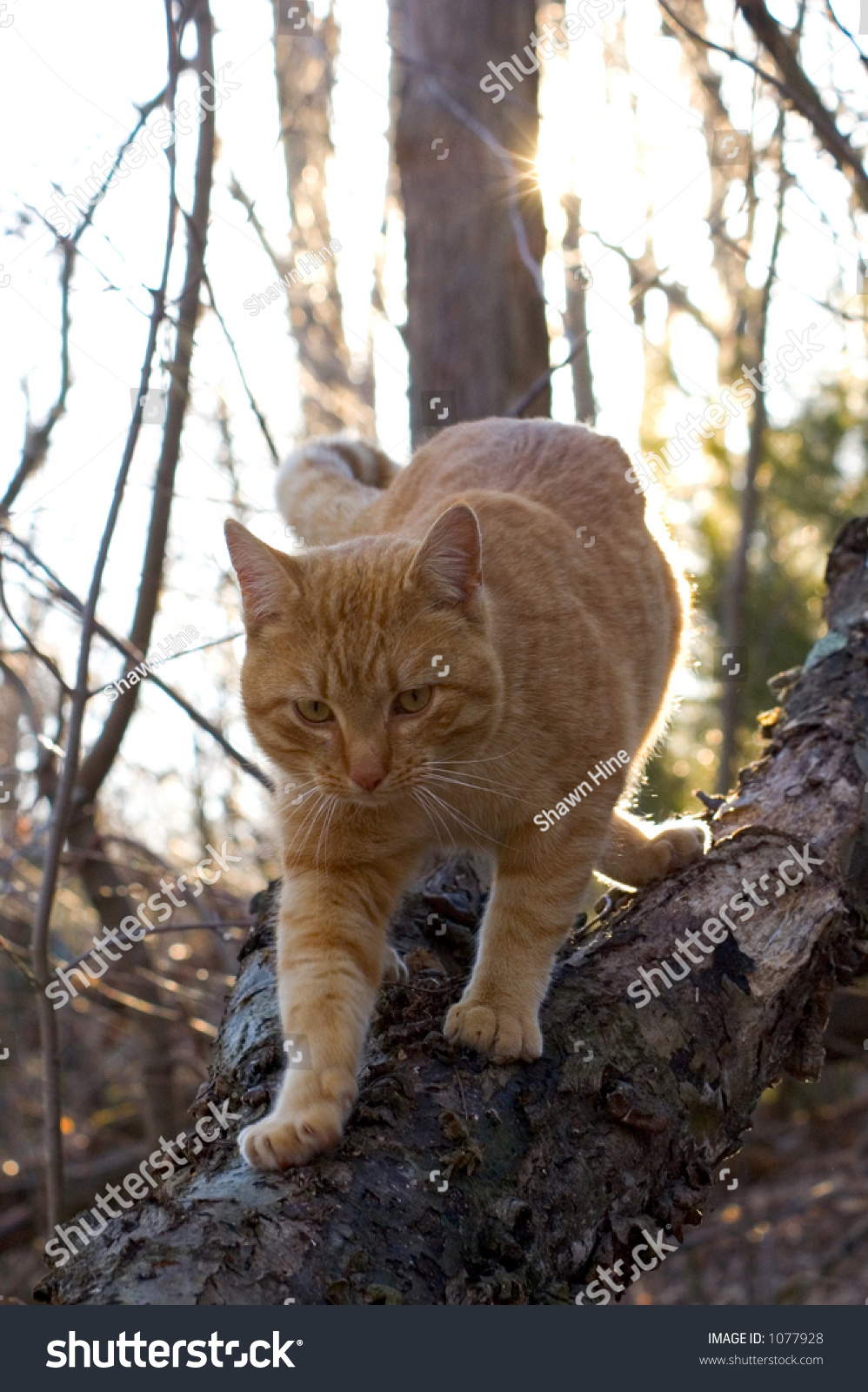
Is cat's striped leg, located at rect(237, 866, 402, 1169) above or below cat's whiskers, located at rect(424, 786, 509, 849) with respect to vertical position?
below

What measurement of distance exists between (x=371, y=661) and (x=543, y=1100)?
94 centimetres

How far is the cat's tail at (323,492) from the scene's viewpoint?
153 inches

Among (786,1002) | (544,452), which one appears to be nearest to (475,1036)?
(786,1002)

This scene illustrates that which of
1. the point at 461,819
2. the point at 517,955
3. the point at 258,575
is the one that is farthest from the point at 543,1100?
the point at 258,575

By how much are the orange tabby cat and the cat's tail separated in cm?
110

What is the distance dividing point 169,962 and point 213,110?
11.5ft

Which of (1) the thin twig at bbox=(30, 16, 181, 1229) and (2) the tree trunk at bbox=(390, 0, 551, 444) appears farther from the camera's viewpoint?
(2) the tree trunk at bbox=(390, 0, 551, 444)

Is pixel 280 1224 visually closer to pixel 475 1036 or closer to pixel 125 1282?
pixel 125 1282

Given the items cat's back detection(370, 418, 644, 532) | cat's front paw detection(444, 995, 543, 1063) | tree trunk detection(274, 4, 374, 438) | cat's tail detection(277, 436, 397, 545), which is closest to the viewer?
cat's front paw detection(444, 995, 543, 1063)

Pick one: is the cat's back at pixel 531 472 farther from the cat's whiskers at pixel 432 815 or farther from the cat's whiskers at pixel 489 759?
the cat's whiskers at pixel 432 815

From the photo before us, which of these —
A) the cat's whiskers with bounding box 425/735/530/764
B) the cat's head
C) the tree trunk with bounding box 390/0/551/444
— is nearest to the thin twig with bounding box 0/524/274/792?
the cat's head

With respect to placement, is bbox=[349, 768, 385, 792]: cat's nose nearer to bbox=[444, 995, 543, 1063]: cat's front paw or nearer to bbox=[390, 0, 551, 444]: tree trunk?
bbox=[444, 995, 543, 1063]: cat's front paw

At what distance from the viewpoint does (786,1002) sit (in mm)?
2451

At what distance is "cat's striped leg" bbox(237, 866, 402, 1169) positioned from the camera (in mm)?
1812
